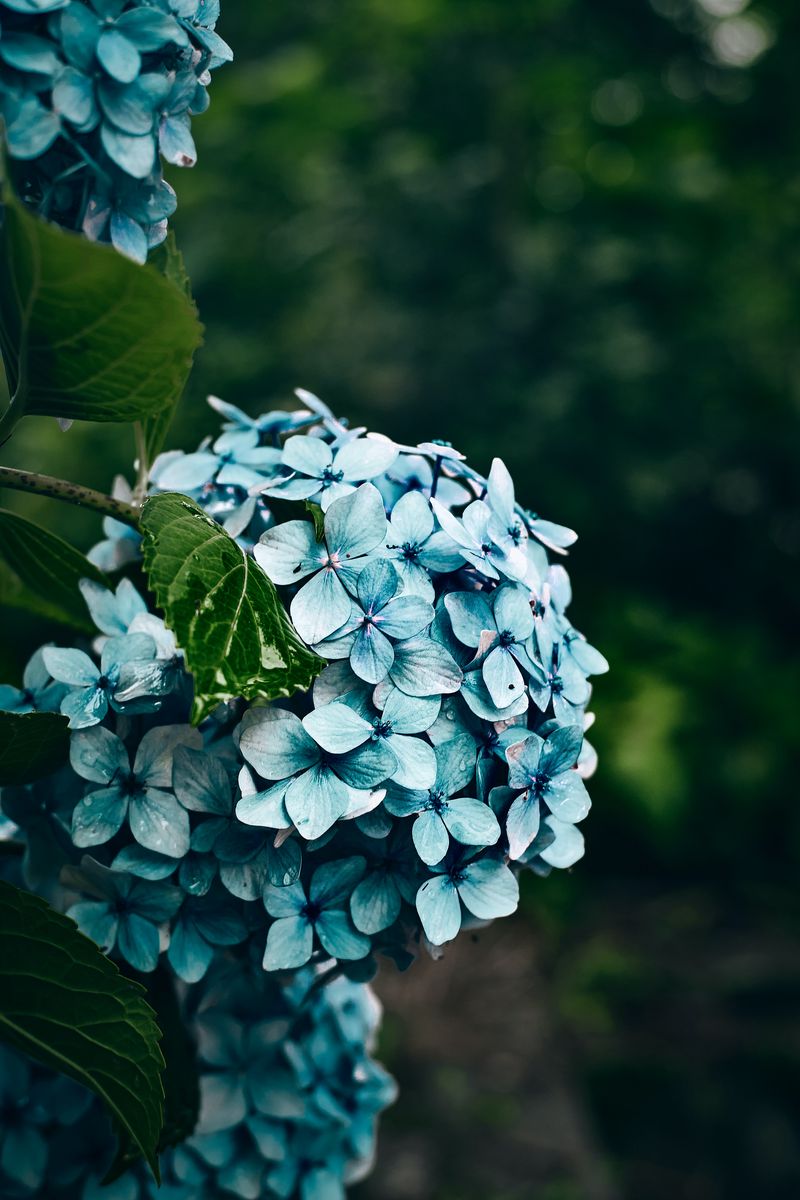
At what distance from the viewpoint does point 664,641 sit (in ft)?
9.55

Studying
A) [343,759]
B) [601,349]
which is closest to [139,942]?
[343,759]

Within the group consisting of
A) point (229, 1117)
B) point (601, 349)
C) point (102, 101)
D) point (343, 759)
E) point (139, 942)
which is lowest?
point (601, 349)

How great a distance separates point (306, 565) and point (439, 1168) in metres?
1.50

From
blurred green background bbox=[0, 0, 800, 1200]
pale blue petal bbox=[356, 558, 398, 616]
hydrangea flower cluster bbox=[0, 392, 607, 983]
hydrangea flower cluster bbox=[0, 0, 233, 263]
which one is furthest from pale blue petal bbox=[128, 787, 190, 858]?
blurred green background bbox=[0, 0, 800, 1200]

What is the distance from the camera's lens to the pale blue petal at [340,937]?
39cm

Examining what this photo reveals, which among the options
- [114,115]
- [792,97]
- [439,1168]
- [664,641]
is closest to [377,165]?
[792,97]

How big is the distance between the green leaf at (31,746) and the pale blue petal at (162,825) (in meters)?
0.04

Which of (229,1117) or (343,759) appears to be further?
(229,1117)

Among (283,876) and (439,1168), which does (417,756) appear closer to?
(283,876)

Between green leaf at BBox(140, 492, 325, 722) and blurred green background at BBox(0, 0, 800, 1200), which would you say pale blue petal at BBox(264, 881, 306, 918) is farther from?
blurred green background at BBox(0, 0, 800, 1200)

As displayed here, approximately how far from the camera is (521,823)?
387 millimetres

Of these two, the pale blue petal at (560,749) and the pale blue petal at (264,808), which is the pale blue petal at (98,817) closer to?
the pale blue petal at (264,808)

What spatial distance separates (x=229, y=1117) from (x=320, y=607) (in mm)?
255

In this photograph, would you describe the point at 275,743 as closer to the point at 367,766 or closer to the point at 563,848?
the point at 367,766
